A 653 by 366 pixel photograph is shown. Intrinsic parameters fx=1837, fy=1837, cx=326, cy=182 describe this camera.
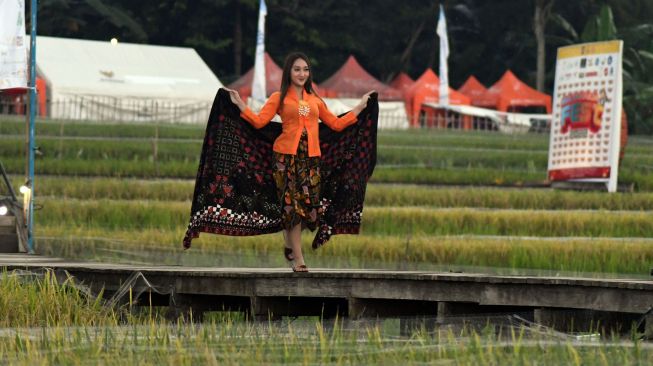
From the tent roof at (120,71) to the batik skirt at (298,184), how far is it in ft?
107

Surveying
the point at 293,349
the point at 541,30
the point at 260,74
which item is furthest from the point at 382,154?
the point at 293,349

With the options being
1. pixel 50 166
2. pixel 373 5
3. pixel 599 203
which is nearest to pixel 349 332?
pixel 599 203

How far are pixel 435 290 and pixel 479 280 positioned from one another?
1.38 ft

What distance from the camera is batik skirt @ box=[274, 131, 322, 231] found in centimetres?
1288

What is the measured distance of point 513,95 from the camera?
53.8 m

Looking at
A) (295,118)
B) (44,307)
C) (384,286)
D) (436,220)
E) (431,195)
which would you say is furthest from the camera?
(431,195)

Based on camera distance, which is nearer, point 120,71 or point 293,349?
point 293,349

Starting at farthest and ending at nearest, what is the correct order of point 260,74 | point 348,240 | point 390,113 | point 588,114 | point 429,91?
1. point 429,91
2. point 390,113
3. point 260,74
4. point 588,114
5. point 348,240

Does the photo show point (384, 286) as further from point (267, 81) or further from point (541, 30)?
point (541, 30)

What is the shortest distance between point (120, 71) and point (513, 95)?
12.7 meters

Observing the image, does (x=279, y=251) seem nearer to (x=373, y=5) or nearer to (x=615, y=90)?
(x=615, y=90)

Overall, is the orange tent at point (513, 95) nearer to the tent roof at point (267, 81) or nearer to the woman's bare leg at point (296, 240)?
the tent roof at point (267, 81)

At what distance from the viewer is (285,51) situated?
197 ft

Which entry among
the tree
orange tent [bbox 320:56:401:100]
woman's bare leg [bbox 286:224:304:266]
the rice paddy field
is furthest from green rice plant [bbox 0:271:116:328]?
the tree
